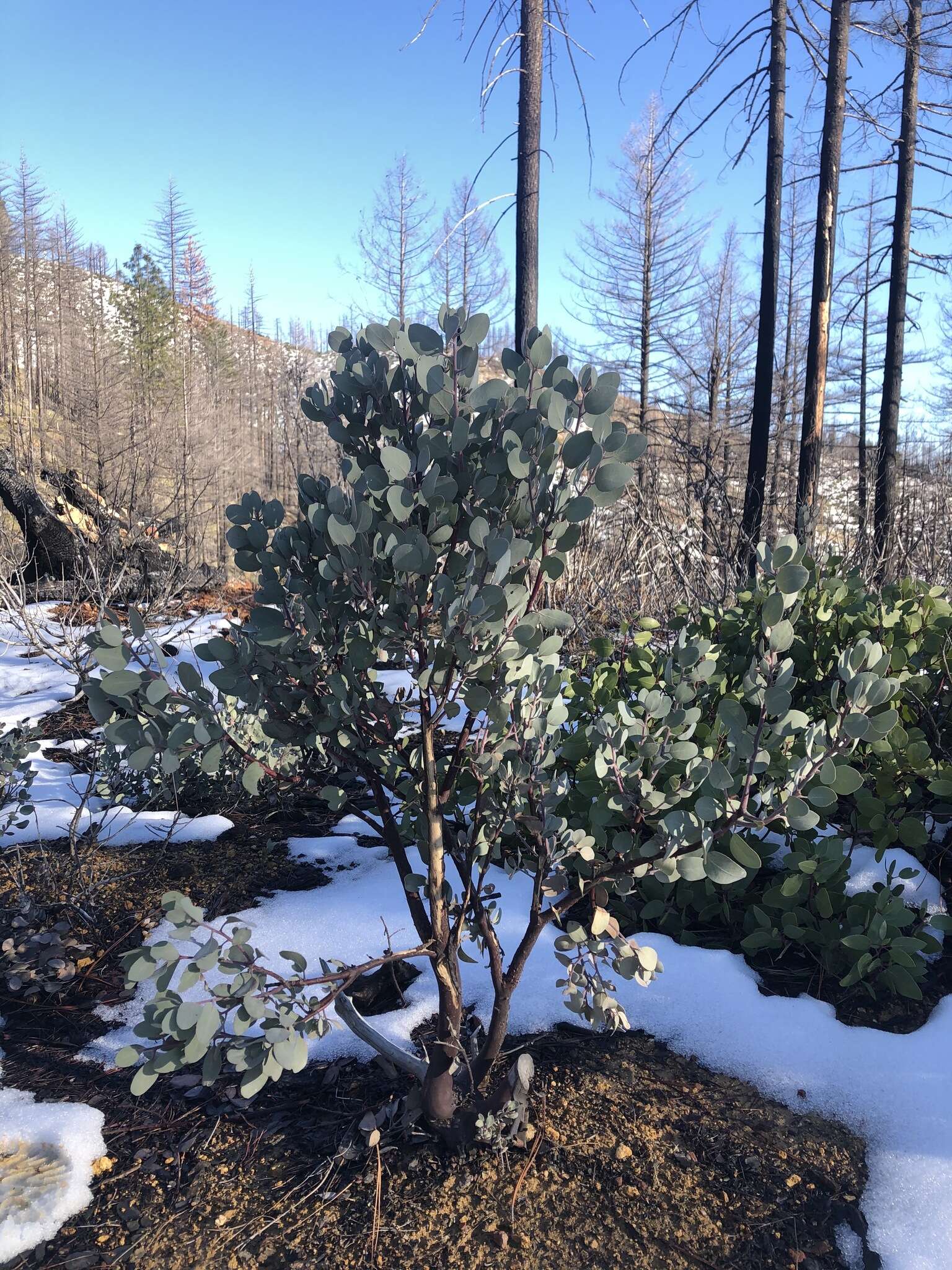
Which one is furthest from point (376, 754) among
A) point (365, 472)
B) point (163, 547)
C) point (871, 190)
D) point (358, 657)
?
point (871, 190)

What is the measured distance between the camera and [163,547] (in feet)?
33.4

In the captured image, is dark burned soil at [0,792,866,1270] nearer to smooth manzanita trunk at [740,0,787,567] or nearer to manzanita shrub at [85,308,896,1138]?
manzanita shrub at [85,308,896,1138]

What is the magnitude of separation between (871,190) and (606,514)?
2164 cm

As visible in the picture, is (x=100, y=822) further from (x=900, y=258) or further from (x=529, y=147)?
(x=900, y=258)

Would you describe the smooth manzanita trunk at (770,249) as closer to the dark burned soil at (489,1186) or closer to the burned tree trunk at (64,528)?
the burned tree trunk at (64,528)

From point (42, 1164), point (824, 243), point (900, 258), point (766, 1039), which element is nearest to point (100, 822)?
point (42, 1164)

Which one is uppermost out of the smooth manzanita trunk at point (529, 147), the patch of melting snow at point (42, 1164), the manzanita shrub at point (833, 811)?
the smooth manzanita trunk at point (529, 147)

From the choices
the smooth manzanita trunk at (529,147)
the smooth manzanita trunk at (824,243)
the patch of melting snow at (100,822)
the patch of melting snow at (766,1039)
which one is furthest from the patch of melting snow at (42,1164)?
the smooth manzanita trunk at (824,243)

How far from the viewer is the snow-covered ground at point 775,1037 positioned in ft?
4.57

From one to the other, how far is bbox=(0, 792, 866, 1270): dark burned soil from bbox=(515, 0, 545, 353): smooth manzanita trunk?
19.5 feet

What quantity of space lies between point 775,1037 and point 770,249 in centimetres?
985

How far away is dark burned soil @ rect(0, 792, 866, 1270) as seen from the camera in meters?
1.28

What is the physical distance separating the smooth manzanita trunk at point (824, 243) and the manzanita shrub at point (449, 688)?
8.08m

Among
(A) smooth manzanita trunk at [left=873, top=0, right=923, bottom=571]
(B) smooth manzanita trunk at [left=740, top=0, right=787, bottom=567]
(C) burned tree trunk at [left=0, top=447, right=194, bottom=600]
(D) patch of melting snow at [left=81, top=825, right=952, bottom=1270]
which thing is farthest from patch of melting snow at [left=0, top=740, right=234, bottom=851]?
(A) smooth manzanita trunk at [left=873, top=0, right=923, bottom=571]
